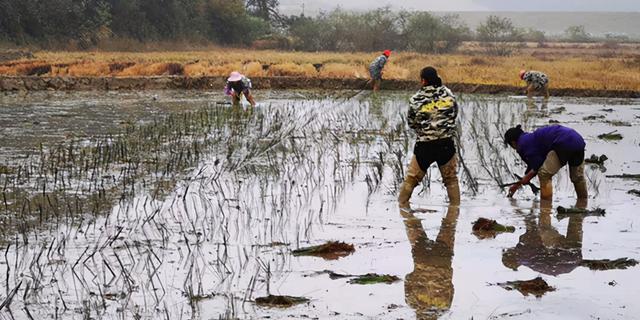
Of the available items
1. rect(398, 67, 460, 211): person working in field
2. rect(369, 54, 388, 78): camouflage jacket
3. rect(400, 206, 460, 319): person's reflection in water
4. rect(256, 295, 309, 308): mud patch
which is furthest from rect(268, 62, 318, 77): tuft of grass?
rect(256, 295, 309, 308): mud patch

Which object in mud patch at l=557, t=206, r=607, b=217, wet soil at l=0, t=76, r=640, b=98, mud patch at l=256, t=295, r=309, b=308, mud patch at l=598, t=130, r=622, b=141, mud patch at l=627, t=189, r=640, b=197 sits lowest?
wet soil at l=0, t=76, r=640, b=98

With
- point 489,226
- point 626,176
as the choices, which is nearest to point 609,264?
point 489,226

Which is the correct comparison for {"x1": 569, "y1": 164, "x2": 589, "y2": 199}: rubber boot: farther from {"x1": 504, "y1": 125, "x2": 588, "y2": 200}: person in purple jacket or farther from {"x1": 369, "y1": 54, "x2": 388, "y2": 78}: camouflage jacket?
{"x1": 369, "y1": 54, "x2": 388, "y2": 78}: camouflage jacket

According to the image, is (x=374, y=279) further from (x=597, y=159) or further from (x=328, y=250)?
(x=597, y=159)

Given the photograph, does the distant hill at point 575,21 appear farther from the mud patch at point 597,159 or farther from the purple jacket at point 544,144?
the purple jacket at point 544,144

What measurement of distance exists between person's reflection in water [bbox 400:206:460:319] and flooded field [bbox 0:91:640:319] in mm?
15

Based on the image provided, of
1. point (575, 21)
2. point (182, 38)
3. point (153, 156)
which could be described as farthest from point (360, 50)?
point (575, 21)

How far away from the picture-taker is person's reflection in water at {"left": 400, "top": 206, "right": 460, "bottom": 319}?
5.11 m

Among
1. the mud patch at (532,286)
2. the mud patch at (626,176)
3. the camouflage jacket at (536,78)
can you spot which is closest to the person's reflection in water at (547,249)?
the mud patch at (532,286)

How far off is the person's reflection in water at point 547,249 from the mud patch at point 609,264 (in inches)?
2.7

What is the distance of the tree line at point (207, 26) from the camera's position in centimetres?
3906

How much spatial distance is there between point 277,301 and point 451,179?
11.0 ft

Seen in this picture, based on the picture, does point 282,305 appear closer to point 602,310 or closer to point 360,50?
point 602,310

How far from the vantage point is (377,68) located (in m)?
22.0
